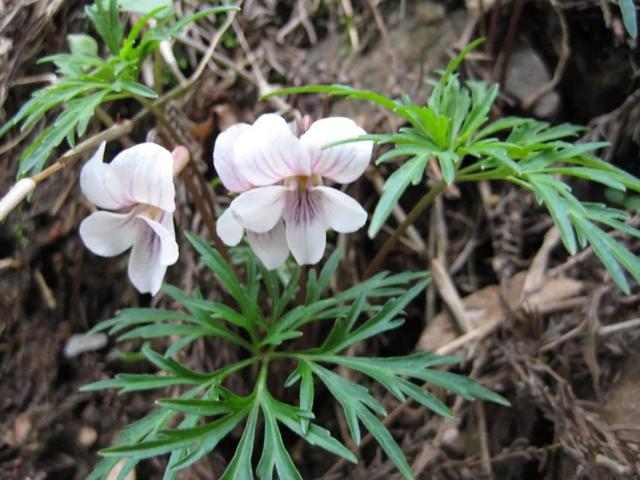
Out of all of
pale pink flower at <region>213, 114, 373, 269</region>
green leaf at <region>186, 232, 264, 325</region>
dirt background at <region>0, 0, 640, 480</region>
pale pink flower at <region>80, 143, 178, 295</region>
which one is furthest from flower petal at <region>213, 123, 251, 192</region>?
dirt background at <region>0, 0, 640, 480</region>

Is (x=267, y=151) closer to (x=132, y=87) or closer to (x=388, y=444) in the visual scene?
(x=132, y=87)

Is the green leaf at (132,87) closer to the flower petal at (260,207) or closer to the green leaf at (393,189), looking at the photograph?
the flower petal at (260,207)

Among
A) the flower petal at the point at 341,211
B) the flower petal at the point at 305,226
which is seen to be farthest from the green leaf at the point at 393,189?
the flower petal at the point at 305,226

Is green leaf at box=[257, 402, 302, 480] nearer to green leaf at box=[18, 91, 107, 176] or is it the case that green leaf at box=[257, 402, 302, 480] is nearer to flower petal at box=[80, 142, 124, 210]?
flower petal at box=[80, 142, 124, 210]

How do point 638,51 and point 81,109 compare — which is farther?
point 638,51

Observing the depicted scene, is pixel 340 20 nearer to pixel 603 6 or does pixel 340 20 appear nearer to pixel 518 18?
pixel 518 18

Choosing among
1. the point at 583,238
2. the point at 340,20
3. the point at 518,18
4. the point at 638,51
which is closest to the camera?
the point at 583,238

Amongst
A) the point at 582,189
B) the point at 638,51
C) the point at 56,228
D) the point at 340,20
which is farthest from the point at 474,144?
the point at 56,228
